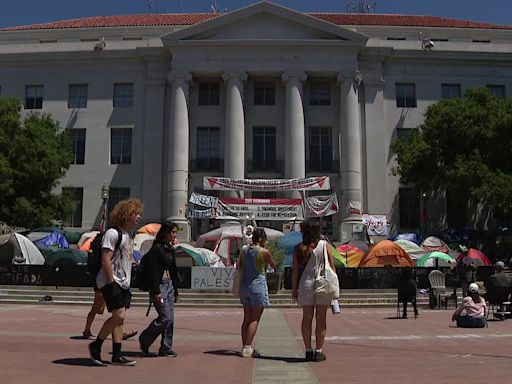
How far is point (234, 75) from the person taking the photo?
138 ft

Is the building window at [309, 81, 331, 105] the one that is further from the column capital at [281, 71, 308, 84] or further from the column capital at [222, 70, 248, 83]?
the column capital at [222, 70, 248, 83]

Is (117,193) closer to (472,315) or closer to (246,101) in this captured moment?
(246,101)

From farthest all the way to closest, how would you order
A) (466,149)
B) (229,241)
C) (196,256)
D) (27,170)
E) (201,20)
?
1. (201,20)
2. (466,149)
3. (27,170)
4. (229,241)
5. (196,256)

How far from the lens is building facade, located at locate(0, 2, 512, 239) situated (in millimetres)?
41781

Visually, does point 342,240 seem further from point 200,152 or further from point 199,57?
point 199,57

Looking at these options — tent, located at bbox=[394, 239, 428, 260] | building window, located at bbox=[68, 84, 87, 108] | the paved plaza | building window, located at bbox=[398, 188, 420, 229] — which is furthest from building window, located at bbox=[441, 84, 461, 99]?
the paved plaza

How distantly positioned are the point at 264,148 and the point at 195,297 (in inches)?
928

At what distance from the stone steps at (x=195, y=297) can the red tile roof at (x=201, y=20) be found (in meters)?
34.4

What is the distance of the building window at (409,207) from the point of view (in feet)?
140

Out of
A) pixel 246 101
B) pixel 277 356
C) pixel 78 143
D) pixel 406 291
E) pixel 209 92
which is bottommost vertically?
pixel 277 356

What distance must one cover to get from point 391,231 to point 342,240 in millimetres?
5013

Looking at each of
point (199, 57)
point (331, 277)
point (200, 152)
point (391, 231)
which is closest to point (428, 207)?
point (391, 231)

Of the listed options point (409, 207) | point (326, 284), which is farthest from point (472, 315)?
point (409, 207)

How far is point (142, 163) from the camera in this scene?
4350 cm
